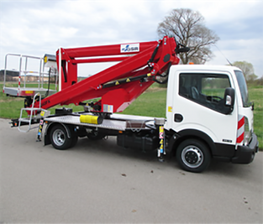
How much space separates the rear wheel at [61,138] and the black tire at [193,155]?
317 cm

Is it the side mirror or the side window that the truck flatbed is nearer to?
the side window

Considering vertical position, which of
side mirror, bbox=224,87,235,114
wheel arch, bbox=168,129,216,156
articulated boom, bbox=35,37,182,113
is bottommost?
wheel arch, bbox=168,129,216,156

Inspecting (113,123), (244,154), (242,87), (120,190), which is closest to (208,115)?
(242,87)

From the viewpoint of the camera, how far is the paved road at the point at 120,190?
3453 mm

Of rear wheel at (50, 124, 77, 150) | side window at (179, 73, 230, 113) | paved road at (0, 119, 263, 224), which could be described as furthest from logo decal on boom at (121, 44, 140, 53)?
paved road at (0, 119, 263, 224)

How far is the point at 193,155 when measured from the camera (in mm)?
5117

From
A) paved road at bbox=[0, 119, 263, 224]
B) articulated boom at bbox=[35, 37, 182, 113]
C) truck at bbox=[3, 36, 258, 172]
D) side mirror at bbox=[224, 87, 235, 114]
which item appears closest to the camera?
paved road at bbox=[0, 119, 263, 224]

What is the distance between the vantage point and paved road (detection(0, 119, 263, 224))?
136 inches

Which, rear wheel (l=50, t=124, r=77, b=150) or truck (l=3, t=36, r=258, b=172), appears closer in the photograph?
truck (l=3, t=36, r=258, b=172)

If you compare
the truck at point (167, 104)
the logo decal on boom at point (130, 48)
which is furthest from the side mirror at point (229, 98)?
the logo decal on boom at point (130, 48)

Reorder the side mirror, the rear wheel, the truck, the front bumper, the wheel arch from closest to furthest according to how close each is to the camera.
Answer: the side mirror
the front bumper
the truck
the wheel arch
the rear wheel

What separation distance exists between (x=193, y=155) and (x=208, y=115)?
3.09 feet

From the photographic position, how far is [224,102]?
15.0 ft

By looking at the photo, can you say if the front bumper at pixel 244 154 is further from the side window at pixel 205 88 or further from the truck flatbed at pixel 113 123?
the truck flatbed at pixel 113 123
